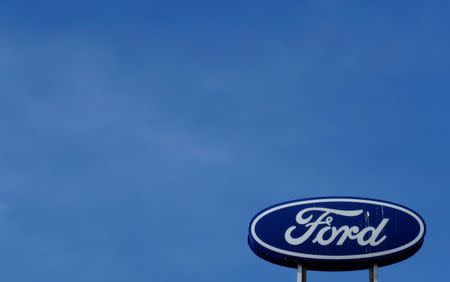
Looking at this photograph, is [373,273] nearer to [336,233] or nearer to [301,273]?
[336,233]

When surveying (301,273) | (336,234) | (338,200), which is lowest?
(301,273)

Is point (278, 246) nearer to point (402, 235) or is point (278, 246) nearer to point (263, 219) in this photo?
point (263, 219)

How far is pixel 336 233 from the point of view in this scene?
3175 centimetres

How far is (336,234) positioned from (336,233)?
0.03 m

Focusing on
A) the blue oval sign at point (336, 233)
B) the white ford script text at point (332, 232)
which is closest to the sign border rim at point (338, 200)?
the blue oval sign at point (336, 233)

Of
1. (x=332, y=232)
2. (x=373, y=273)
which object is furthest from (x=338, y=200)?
(x=373, y=273)

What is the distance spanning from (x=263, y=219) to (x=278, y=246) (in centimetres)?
106

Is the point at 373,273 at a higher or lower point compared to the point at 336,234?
lower

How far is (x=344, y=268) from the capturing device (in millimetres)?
31594

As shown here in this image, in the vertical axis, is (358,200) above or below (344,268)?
above

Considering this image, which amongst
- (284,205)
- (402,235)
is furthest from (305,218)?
(402,235)

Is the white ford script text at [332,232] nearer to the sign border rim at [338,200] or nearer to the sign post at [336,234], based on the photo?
the sign post at [336,234]

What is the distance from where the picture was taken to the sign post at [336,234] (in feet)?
103

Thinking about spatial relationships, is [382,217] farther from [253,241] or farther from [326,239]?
[253,241]
